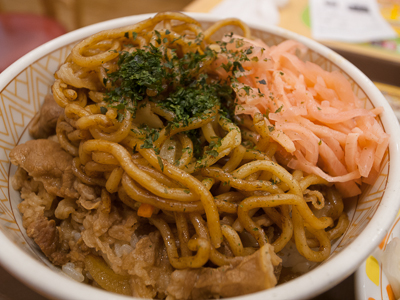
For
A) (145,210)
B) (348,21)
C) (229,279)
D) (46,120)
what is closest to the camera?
(229,279)

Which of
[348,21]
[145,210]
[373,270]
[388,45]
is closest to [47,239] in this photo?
[145,210]

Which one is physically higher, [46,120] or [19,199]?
[46,120]

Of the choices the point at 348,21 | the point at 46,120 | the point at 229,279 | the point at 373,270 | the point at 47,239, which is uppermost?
the point at 46,120

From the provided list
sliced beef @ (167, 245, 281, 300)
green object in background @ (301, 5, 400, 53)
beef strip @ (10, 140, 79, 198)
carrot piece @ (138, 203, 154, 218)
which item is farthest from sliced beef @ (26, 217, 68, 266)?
green object in background @ (301, 5, 400, 53)

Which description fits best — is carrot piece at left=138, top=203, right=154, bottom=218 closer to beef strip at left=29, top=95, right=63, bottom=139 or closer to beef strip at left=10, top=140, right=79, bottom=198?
beef strip at left=10, top=140, right=79, bottom=198

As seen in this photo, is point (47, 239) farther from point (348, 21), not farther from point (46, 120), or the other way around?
point (348, 21)

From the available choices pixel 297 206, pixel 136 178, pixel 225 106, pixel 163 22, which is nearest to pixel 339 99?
pixel 225 106

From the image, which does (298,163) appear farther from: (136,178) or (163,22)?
(163,22)

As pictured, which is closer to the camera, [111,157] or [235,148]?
[111,157]
